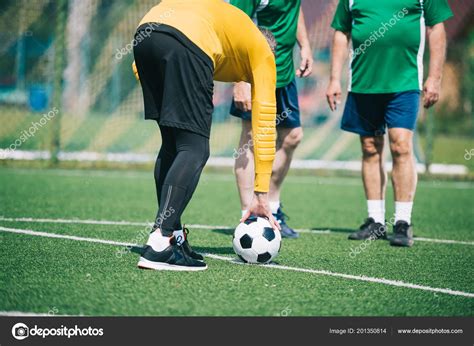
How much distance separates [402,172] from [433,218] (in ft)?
6.30

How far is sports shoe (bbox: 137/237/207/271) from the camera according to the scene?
188 inches

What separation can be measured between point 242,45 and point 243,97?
52.5 inches

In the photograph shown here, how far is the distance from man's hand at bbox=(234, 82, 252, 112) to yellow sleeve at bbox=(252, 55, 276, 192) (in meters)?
1.28

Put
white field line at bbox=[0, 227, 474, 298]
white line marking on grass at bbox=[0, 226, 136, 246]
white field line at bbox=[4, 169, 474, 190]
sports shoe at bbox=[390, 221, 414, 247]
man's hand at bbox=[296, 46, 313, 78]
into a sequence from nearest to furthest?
white field line at bbox=[0, 227, 474, 298] → white line marking on grass at bbox=[0, 226, 136, 246] → sports shoe at bbox=[390, 221, 414, 247] → man's hand at bbox=[296, 46, 313, 78] → white field line at bbox=[4, 169, 474, 190]

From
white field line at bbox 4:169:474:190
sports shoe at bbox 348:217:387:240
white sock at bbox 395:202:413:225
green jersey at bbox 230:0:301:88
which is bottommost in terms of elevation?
white field line at bbox 4:169:474:190

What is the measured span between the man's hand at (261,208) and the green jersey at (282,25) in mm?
1955

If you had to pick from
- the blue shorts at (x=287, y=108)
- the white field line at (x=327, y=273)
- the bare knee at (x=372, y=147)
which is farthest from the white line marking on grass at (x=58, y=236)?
the bare knee at (x=372, y=147)

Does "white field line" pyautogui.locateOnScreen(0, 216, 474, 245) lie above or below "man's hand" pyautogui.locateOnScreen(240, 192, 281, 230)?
below

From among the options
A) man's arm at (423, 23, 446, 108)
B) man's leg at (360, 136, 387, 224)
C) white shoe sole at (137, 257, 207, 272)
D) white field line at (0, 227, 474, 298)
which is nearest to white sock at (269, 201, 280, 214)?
man's leg at (360, 136, 387, 224)

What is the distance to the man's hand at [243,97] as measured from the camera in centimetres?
609

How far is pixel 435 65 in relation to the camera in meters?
6.63

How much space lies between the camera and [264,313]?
12.6 ft

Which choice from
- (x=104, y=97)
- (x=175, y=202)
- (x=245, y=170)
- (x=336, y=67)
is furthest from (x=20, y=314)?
(x=104, y=97)

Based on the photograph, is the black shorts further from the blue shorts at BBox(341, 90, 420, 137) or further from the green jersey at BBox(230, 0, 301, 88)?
the blue shorts at BBox(341, 90, 420, 137)
